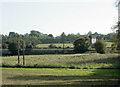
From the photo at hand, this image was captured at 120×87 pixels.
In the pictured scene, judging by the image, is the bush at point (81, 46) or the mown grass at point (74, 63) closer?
the mown grass at point (74, 63)

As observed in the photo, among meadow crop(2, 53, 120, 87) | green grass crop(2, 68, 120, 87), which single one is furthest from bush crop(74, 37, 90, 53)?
green grass crop(2, 68, 120, 87)

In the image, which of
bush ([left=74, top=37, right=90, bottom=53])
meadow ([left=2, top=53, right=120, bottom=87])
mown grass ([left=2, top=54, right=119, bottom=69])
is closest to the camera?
meadow ([left=2, top=53, right=120, bottom=87])

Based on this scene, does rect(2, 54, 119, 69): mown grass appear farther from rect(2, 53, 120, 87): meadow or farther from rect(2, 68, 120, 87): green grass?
rect(2, 68, 120, 87): green grass

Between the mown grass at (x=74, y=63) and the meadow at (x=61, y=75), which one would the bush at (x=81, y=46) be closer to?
the mown grass at (x=74, y=63)

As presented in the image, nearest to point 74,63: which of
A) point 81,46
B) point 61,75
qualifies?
point 61,75

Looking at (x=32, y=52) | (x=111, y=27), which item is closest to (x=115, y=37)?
(x=111, y=27)

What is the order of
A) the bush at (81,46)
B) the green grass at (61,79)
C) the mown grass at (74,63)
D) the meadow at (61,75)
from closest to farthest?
the green grass at (61,79), the meadow at (61,75), the mown grass at (74,63), the bush at (81,46)

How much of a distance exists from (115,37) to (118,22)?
1.50 meters

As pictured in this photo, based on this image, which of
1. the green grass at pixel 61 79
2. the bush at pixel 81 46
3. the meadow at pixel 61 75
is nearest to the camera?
the green grass at pixel 61 79

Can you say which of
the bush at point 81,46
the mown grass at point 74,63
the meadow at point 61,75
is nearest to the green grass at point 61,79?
the meadow at point 61,75

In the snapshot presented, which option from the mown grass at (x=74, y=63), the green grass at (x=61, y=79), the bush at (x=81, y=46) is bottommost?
the mown grass at (x=74, y=63)

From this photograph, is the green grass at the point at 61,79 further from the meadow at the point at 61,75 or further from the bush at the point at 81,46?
the bush at the point at 81,46

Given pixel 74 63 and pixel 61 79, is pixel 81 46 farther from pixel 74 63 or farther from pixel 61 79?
pixel 61 79

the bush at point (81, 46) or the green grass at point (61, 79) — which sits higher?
the bush at point (81, 46)
